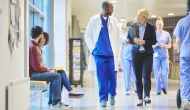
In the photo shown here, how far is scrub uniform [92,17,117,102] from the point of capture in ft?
15.2

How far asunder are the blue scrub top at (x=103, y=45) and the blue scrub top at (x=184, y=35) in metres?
1.02

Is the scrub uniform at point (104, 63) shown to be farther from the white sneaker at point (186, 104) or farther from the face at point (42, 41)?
the white sneaker at point (186, 104)

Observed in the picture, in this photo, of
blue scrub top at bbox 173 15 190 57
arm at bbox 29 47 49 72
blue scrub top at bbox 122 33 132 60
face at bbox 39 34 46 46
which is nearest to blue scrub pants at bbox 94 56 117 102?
face at bbox 39 34 46 46

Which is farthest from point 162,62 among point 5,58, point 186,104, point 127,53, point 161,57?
point 5,58

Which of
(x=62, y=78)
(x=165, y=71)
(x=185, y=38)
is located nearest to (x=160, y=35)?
(x=165, y=71)

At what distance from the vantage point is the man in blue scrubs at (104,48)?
4.66m

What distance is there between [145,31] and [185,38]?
737mm

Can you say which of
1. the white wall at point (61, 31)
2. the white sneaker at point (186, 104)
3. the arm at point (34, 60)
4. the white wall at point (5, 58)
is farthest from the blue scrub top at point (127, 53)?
the white wall at point (5, 58)

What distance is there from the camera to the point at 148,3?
11164 millimetres

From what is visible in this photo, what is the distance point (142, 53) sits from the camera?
475 centimetres

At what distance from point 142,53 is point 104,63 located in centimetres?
60

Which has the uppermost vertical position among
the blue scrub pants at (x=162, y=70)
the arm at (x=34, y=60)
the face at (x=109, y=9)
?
the face at (x=109, y=9)

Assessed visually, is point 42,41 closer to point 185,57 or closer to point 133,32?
point 133,32

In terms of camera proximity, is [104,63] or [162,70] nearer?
[104,63]
